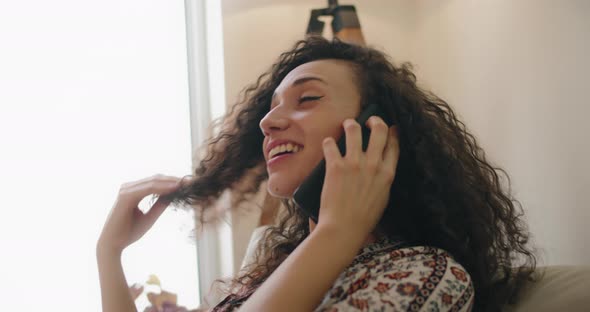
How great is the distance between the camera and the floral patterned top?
0.66 meters

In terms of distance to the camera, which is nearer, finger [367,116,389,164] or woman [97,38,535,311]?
woman [97,38,535,311]

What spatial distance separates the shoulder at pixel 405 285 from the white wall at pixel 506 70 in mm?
590

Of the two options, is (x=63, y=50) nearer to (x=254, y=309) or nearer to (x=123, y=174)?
(x=123, y=174)

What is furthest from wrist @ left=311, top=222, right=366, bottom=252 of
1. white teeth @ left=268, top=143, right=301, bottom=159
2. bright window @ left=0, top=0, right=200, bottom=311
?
bright window @ left=0, top=0, right=200, bottom=311

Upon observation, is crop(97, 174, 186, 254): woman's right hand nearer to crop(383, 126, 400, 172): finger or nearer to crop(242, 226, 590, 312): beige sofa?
crop(383, 126, 400, 172): finger

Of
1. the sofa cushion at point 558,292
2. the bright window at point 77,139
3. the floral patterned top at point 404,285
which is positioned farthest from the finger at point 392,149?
the bright window at point 77,139

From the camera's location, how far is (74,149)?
156 centimetres

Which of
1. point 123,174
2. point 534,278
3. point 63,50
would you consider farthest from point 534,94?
point 63,50

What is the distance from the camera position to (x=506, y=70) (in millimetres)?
1393

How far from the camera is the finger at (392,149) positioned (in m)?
→ 0.81

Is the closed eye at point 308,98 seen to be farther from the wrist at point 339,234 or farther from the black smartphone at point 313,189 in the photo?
the wrist at point 339,234

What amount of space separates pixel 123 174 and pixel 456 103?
3.66 ft

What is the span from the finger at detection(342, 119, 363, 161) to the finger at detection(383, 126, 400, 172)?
2.3 inches

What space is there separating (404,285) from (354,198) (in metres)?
0.14
